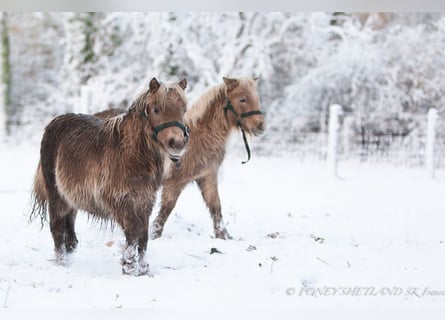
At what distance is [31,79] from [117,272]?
4234 millimetres

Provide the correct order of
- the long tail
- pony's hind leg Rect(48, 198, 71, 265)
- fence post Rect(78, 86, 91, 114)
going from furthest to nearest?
fence post Rect(78, 86, 91, 114) < the long tail < pony's hind leg Rect(48, 198, 71, 265)

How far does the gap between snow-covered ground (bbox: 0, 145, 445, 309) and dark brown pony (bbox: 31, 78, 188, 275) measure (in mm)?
283

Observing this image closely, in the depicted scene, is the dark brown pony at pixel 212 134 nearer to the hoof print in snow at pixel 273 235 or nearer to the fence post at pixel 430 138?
the hoof print in snow at pixel 273 235

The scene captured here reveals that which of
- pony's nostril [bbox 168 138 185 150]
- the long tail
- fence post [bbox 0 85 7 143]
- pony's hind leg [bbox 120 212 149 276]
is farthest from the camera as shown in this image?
fence post [bbox 0 85 7 143]

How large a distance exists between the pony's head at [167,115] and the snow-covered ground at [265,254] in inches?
26.8

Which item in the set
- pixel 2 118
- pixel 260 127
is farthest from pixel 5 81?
pixel 260 127

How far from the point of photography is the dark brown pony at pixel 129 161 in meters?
2.46

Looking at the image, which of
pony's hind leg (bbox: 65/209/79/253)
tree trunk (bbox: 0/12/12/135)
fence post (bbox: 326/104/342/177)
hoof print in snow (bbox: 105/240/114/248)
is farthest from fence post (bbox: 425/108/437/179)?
tree trunk (bbox: 0/12/12/135)

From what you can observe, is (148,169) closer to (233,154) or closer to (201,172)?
(201,172)

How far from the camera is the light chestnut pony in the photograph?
3.29 m

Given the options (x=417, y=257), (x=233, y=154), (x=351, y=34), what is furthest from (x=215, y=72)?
(x=417, y=257)

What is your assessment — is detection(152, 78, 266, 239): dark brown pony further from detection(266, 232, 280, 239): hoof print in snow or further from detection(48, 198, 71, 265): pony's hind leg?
detection(48, 198, 71, 265): pony's hind leg

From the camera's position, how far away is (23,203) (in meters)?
3.79

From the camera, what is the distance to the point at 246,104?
329cm
